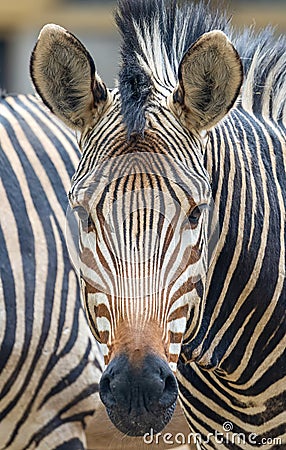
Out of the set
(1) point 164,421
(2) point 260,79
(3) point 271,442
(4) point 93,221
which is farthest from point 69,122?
(3) point 271,442

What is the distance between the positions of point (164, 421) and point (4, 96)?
3164 mm

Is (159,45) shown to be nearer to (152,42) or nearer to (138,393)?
(152,42)

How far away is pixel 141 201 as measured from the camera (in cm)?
317

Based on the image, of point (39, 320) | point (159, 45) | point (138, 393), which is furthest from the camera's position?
point (39, 320)

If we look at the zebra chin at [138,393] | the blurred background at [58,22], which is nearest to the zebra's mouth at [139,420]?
the zebra chin at [138,393]

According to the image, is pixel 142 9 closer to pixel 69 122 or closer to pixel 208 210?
pixel 69 122

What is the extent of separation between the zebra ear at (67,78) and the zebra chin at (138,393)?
3.38 ft

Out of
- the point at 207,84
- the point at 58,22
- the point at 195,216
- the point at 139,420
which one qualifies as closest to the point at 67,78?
the point at 207,84

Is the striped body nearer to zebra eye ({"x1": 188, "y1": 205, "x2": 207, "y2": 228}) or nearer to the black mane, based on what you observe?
the black mane

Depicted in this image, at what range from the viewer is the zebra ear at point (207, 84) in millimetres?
3289

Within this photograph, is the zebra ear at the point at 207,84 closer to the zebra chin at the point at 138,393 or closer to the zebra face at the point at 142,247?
the zebra face at the point at 142,247

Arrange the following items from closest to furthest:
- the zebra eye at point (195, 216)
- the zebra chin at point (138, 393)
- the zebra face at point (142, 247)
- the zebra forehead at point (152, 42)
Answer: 1. the zebra chin at point (138, 393)
2. the zebra face at point (142, 247)
3. the zebra eye at point (195, 216)
4. the zebra forehead at point (152, 42)

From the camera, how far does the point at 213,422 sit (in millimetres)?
3912

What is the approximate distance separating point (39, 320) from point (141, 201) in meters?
2.00
